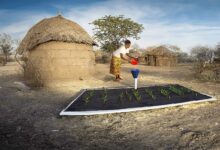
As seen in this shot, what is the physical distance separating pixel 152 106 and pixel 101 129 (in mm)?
1748

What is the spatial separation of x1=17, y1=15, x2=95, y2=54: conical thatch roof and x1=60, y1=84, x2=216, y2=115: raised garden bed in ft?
16.7

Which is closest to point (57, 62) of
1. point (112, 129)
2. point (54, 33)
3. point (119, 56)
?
point (54, 33)

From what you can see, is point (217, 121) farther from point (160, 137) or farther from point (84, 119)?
point (84, 119)

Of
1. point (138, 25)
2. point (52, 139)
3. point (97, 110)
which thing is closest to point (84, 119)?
point (97, 110)

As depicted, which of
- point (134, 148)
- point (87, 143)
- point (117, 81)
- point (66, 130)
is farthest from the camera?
point (117, 81)

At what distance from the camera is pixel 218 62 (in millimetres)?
13281

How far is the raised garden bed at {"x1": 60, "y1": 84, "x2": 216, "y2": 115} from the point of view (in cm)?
625

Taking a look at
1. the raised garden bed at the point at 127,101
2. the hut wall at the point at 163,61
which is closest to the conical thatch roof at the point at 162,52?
the hut wall at the point at 163,61

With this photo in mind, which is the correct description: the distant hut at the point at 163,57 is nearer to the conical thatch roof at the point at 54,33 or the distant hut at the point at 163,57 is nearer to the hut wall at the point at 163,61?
the hut wall at the point at 163,61

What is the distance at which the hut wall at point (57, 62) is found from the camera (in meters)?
12.4

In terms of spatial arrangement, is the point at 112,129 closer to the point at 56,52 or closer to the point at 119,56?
the point at 119,56

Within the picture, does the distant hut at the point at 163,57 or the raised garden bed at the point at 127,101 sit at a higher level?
the distant hut at the point at 163,57

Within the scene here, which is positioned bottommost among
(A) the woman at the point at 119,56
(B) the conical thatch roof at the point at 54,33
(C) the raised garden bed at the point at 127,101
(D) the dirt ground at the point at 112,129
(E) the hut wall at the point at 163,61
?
(D) the dirt ground at the point at 112,129

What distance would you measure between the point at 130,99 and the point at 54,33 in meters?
6.77
